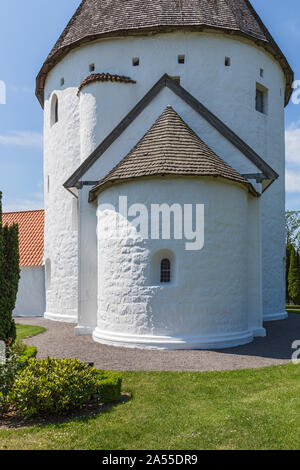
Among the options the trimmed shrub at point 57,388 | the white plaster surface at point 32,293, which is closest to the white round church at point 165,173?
the white plaster surface at point 32,293

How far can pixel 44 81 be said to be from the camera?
62.0 feet

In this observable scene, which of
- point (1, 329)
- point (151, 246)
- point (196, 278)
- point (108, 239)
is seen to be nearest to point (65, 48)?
point (108, 239)

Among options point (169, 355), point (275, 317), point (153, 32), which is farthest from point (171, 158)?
point (275, 317)

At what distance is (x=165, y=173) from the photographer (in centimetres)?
1039

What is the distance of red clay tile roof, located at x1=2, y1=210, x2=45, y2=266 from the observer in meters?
18.9

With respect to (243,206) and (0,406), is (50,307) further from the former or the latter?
(0,406)

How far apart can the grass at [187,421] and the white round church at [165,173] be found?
3.28m

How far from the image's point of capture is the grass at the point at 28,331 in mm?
12805

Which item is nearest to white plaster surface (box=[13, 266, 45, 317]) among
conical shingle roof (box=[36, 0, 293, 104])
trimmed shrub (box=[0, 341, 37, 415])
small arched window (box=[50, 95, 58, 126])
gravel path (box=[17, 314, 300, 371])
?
gravel path (box=[17, 314, 300, 371])

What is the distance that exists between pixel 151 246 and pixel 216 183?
8.04 ft

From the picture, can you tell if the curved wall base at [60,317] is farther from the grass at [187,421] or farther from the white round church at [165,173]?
the grass at [187,421]

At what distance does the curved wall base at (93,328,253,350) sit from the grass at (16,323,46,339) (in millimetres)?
3281

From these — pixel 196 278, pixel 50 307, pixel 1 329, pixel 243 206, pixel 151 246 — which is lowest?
pixel 50 307

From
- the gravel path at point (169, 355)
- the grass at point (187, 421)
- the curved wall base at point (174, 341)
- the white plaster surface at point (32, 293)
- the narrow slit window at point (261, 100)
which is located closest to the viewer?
the grass at point (187, 421)
